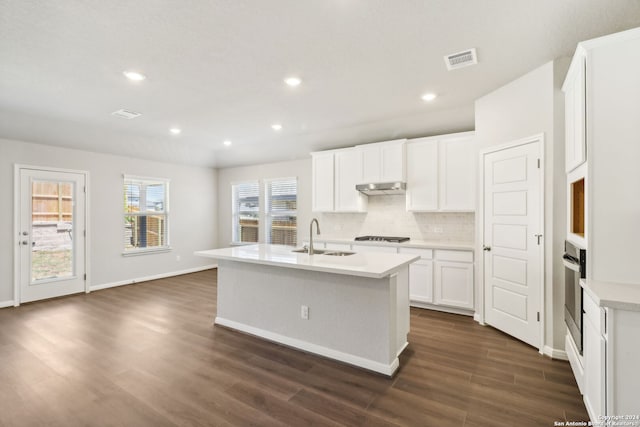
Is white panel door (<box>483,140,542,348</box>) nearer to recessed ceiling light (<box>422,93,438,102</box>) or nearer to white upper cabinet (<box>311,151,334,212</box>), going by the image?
recessed ceiling light (<box>422,93,438,102</box>)

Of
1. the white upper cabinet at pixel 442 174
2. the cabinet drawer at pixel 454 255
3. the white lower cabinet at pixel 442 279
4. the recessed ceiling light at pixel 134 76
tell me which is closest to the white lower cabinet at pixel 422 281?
the white lower cabinet at pixel 442 279

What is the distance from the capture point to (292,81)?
10.8ft

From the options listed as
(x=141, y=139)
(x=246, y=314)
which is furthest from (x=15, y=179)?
(x=246, y=314)

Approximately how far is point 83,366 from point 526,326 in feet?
13.9

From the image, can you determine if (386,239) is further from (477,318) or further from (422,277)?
(477,318)

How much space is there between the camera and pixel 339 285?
9.33 ft

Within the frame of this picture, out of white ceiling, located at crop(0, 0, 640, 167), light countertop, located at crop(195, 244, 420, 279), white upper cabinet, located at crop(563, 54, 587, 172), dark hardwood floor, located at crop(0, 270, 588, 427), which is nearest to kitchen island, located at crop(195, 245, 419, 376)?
light countertop, located at crop(195, 244, 420, 279)

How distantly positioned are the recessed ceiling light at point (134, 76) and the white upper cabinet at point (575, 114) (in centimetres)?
376

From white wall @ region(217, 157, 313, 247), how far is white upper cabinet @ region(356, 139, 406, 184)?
5.31ft

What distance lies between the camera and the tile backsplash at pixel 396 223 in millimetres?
4664

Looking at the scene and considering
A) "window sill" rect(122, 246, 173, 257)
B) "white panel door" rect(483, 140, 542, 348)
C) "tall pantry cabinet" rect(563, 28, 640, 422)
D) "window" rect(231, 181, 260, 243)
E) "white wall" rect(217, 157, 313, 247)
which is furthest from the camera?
"window" rect(231, 181, 260, 243)

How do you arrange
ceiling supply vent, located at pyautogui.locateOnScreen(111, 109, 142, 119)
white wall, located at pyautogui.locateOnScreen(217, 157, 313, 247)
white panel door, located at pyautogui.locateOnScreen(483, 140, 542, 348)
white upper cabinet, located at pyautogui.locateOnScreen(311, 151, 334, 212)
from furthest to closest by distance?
white wall, located at pyautogui.locateOnScreen(217, 157, 313, 247) < white upper cabinet, located at pyautogui.locateOnScreen(311, 151, 334, 212) < ceiling supply vent, located at pyautogui.locateOnScreen(111, 109, 142, 119) < white panel door, located at pyautogui.locateOnScreen(483, 140, 542, 348)

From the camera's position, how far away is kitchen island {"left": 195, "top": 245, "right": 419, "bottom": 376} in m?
2.62

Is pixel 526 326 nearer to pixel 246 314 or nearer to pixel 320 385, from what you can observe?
pixel 320 385
